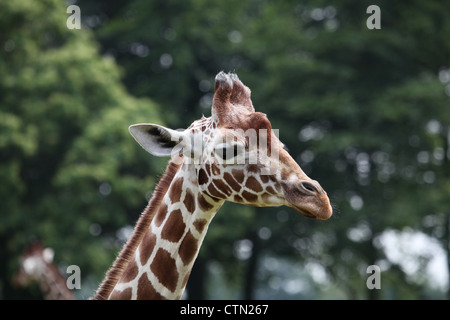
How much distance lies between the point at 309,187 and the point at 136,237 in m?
1.22

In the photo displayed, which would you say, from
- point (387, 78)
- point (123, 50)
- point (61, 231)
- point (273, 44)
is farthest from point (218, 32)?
point (61, 231)

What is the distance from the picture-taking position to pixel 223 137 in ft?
12.9

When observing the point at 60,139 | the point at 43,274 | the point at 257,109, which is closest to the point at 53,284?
the point at 43,274

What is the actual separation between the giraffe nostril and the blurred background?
13155 millimetres

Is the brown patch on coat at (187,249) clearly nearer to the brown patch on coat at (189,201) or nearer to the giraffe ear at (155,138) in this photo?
the brown patch on coat at (189,201)

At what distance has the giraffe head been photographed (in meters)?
3.86

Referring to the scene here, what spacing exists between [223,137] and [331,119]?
1689 cm

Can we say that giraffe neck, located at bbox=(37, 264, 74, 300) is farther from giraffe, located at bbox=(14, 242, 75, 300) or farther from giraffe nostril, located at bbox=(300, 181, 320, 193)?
giraffe nostril, located at bbox=(300, 181, 320, 193)

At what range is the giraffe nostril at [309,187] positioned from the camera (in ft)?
11.9

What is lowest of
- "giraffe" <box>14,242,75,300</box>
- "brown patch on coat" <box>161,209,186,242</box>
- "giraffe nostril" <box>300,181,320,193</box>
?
"brown patch on coat" <box>161,209,186,242</box>

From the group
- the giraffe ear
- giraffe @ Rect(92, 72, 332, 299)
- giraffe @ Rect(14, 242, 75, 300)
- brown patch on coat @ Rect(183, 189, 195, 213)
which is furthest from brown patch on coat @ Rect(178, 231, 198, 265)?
giraffe @ Rect(14, 242, 75, 300)

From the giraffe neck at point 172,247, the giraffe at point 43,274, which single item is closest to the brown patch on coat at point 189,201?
the giraffe neck at point 172,247

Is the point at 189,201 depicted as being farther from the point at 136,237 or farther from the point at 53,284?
the point at 53,284

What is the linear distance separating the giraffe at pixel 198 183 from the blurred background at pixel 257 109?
12410 mm
